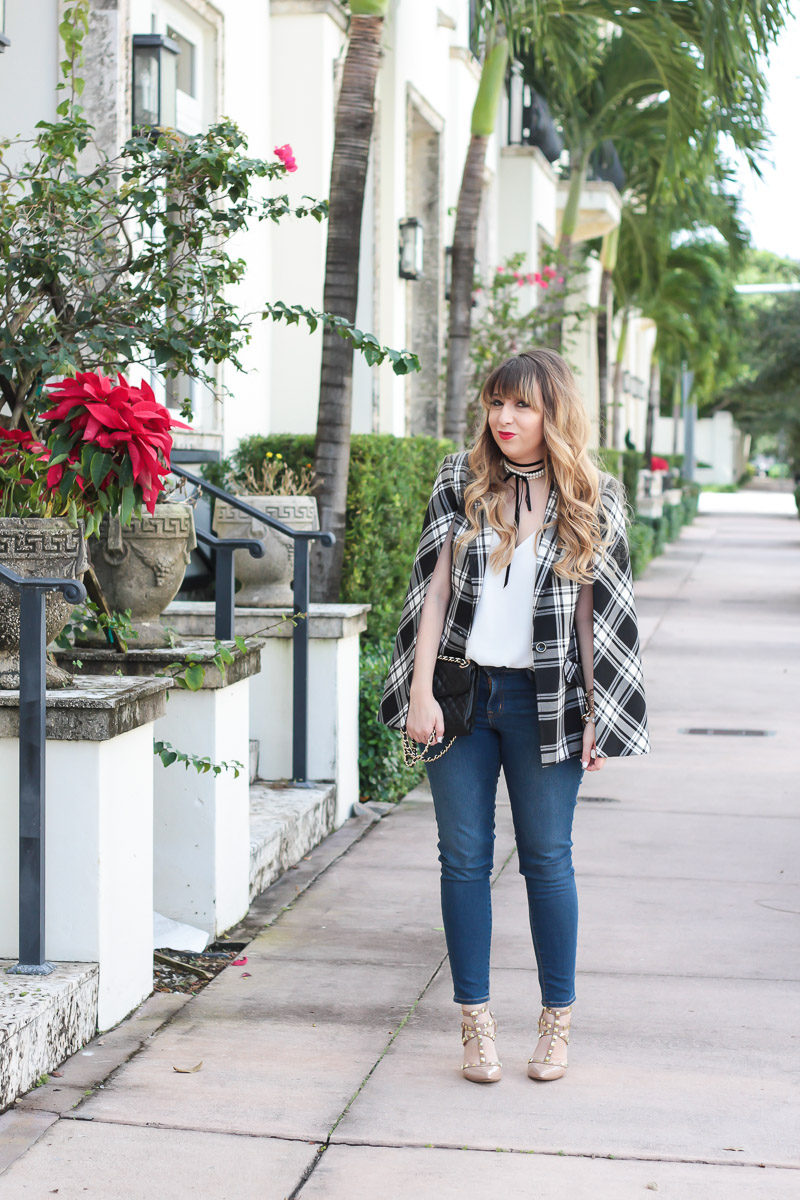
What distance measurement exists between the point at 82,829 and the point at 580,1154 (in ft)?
5.06

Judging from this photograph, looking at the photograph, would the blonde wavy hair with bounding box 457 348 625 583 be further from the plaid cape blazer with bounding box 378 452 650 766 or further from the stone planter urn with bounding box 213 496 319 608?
the stone planter urn with bounding box 213 496 319 608

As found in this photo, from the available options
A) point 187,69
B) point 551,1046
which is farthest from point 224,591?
point 187,69

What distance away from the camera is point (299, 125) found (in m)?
10.7

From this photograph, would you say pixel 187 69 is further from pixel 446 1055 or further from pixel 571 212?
pixel 571 212

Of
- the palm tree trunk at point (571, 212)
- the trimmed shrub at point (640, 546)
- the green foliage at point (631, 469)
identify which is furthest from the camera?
the green foliage at point (631, 469)

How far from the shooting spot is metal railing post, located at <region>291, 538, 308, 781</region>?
6.80 metres

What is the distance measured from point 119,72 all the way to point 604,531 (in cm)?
482

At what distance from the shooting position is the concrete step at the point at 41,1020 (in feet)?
12.1

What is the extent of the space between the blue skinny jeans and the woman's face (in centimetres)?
57

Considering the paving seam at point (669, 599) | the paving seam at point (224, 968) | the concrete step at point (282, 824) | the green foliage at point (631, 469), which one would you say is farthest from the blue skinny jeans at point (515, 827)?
the green foliage at point (631, 469)

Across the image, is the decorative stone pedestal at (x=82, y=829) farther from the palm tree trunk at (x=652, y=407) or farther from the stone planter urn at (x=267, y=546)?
the palm tree trunk at (x=652, y=407)

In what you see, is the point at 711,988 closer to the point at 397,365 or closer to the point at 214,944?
the point at 214,944

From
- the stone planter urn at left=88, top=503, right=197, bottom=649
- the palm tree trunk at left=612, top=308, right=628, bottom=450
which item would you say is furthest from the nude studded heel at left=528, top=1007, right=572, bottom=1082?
the palm tree trunk at left=612, top=308, right=628, bottom=450

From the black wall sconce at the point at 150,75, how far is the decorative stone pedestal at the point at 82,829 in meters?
4.37
